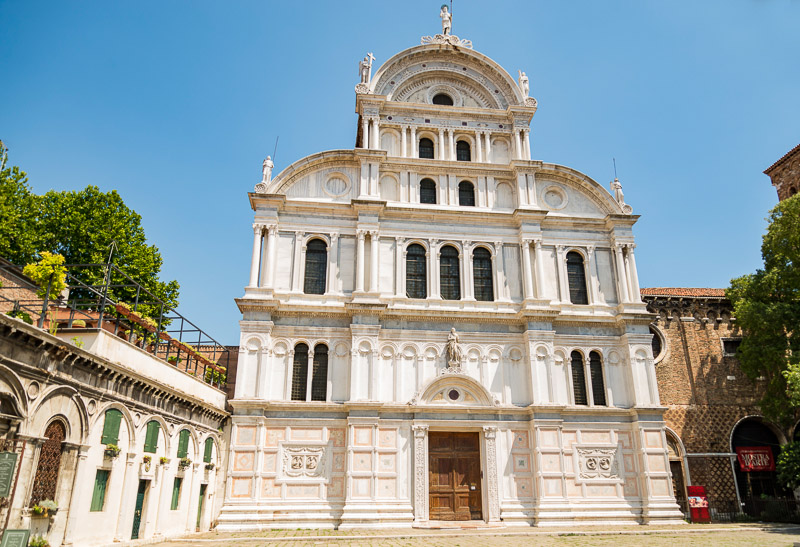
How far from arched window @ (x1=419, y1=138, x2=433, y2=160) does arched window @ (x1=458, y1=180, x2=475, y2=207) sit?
2.12 metres

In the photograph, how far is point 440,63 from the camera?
2856cm

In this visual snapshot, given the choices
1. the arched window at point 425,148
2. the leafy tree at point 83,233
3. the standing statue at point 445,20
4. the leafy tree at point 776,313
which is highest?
the standing statue at point 445,20

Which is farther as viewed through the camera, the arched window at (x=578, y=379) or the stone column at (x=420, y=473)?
the arched window at (x=578, y=379)

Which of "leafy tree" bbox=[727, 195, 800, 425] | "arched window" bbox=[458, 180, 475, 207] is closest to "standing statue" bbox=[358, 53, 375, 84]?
"arched window" bbox=[458, 180, 475, 207]

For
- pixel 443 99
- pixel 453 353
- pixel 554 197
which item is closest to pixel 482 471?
pixel 453 353

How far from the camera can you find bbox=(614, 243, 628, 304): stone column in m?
24.7

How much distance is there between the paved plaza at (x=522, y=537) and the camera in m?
16.6

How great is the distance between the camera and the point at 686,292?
29953mm

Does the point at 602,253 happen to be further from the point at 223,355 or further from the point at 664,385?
the point at 223,355

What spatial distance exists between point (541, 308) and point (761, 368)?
11500mm

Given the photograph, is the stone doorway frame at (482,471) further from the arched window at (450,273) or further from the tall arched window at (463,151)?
the tall arched window at (463,151)

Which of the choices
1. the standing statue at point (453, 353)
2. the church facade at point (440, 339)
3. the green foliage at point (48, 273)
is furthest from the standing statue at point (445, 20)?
the green foliage at point (48, 273)

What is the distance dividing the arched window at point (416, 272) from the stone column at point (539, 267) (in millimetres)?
4731

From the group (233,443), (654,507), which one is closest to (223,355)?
(233,443)
